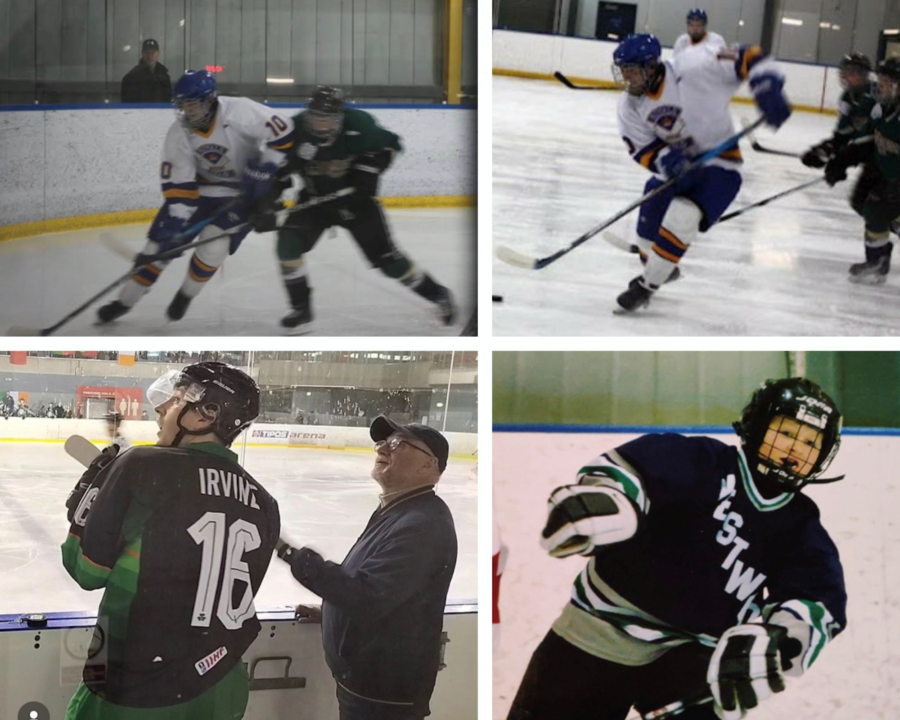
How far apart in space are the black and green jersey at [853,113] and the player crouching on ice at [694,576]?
1.89 feet

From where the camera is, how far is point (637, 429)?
6.66 feet

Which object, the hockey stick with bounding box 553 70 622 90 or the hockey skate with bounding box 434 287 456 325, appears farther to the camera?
the hockey skate with bounding box 434 287 456 325

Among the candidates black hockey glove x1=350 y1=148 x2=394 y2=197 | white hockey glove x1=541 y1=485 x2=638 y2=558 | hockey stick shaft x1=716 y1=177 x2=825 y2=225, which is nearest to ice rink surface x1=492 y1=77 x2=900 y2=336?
hockey stick shaft x1=716 y1=177 x2=825 y2=225

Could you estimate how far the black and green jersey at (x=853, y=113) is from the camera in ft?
6.58

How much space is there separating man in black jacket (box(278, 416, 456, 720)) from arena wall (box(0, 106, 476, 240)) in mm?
555

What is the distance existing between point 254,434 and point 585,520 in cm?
74

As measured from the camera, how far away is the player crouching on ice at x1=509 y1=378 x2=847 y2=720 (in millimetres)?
2000

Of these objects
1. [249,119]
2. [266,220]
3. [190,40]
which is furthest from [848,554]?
[190,40]

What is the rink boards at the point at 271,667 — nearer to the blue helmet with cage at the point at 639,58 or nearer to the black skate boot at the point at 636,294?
the black skate boot at the point at 636,294

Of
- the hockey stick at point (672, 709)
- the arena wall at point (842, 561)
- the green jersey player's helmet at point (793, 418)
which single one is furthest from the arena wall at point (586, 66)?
the hockey stick at point (672, 709)

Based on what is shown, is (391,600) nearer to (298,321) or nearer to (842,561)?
(298,321)

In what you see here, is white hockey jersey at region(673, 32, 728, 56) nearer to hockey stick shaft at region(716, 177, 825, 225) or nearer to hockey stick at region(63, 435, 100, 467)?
hockey stick shaft at region(716, 177, 825, 225)

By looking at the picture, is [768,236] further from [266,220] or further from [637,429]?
[266,220]

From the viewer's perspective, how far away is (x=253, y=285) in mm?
2033
